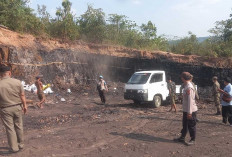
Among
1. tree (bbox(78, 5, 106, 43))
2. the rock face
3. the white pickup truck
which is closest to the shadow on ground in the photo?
the white pickup truck

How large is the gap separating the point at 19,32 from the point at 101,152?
15.3 metres

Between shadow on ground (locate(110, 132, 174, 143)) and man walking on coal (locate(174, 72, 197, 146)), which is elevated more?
man walking on coal (locate(174, 72, 197, 146))

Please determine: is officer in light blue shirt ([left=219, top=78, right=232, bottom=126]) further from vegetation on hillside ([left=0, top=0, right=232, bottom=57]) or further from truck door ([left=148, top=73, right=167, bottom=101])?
vegetation on hillside ([left=0, top=0, right=232, bottom=57])

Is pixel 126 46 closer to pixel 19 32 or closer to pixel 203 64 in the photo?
pixel 203 64

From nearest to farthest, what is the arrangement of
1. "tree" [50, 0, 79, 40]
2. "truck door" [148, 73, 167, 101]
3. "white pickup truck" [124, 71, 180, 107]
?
"white pickup truck" [124, 71, 180, 107] < "truck door" [148, 73, 167, 101] < "tree" [50, 0, 79, 40]

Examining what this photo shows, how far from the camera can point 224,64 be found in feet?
60.8

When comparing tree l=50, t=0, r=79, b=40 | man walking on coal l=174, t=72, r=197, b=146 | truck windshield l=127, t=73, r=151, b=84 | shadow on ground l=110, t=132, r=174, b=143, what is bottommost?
shadow on ground l=110, t=132, r=174, b=143

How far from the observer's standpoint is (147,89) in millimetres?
12930

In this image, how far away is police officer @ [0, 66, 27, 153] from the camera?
5.67 m

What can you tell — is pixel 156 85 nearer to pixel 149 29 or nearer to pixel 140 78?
pixel 140 78

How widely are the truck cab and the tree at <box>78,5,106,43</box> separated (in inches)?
425

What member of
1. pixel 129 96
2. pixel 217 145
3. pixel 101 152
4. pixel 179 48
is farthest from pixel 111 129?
pixel 179 48

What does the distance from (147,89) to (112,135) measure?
588cm

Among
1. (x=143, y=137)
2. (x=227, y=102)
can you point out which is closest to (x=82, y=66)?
(x=227, y=102)
